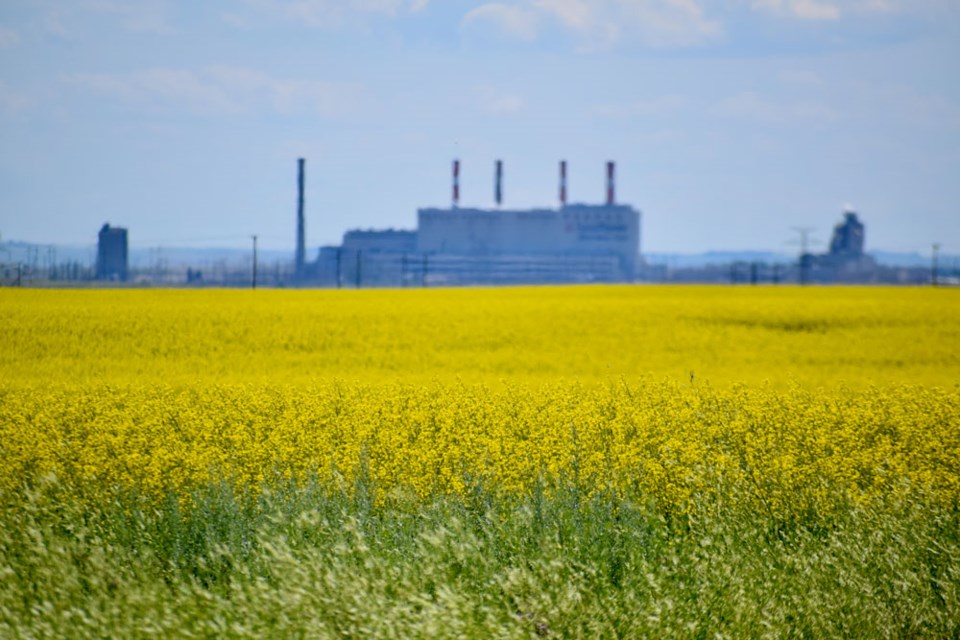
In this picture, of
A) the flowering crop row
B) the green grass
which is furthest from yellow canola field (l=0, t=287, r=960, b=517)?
the green grass

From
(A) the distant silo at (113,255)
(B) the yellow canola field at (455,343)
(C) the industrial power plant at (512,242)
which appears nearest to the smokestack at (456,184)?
(C) the industrial power plant at (512,242)

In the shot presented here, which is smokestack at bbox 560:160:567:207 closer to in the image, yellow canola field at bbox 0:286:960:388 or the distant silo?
the distant silo

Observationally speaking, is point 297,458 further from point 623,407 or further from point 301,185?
point 301,185

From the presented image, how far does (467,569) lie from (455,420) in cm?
366

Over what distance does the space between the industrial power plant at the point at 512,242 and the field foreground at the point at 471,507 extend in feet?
436

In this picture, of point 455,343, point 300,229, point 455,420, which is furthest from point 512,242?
point 455,420

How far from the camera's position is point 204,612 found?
674 centimetres

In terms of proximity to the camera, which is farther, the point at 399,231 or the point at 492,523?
the point at 399,231

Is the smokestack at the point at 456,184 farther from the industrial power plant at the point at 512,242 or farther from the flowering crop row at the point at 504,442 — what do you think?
the flowering crop row at the point at 504,442

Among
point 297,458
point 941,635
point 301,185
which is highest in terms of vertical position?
point 301,185

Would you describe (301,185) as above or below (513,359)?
above

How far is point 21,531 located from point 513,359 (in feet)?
37.1

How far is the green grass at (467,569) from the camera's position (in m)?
6.59

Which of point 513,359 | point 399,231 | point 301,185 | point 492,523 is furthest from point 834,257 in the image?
point 492,523
